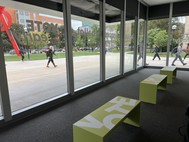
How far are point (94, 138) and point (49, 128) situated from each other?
1.12 meters

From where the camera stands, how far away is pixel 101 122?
1584 mm

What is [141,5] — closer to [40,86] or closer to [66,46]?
[66,46]

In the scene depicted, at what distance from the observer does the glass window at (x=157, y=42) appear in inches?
285

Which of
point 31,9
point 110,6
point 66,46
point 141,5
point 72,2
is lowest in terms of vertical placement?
point 66,46

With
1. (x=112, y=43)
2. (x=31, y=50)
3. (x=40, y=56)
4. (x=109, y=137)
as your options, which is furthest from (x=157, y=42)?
(x=109, y=137)

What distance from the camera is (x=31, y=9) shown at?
2.80 m

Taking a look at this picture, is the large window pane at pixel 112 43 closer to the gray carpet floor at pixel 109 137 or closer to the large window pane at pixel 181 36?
the gray carpet floor at pixel 109 137

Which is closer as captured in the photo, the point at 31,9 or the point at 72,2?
the point at 31,9

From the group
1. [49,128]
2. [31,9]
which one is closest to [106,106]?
[49,128]

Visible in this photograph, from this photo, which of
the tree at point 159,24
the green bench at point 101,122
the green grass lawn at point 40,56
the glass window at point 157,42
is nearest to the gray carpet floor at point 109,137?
the green bench at point 101,122

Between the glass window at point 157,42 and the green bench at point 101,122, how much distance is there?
6.41 meters

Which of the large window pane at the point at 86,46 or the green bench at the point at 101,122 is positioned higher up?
the large window pane at the point at 86,46

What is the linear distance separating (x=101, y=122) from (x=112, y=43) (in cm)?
405

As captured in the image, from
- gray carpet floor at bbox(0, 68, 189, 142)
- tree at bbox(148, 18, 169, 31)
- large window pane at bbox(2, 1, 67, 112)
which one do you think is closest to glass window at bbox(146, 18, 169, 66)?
tree at bbox(148, 18, 169, 31)
